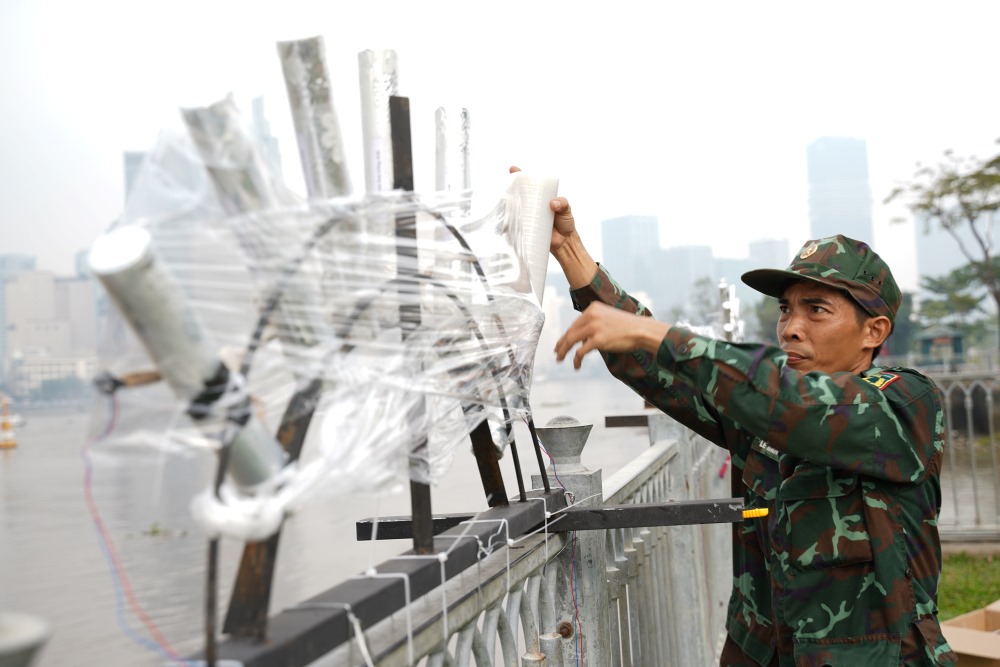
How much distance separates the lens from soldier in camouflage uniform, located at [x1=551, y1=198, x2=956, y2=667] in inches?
72.0

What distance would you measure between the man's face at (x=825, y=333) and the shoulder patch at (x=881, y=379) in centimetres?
14

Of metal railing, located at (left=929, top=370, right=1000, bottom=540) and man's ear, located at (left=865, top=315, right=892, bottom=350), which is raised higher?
man's ear, located at (left=865, top=315, right=892, bottom=350)

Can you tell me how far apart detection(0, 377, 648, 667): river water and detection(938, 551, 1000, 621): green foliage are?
2.72 m

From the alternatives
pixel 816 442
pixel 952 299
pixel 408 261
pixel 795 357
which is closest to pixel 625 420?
pixel 795 357

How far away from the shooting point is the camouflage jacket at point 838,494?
1.82m

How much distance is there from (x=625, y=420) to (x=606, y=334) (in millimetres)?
3262

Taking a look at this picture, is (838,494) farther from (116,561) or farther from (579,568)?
(116,561)

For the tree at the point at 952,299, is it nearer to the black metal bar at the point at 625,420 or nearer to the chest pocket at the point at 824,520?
the black metal bar at the point at 625,420

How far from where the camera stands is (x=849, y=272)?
2162mm

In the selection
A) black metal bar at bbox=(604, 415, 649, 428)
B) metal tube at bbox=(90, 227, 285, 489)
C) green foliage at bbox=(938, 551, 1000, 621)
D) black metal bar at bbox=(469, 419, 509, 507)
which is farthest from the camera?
green foliage at bbox=(938, 551, 1000, 621)

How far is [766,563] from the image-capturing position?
2.33m

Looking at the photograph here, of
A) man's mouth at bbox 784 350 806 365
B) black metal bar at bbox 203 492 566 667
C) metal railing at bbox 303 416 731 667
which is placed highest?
man's mouth at bbox 784 350 806 365

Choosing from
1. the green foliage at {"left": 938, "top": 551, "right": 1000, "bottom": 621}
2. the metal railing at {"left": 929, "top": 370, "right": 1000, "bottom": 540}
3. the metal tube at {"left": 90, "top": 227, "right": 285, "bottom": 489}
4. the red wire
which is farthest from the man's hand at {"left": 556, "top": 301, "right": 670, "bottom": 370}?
the green foliage at {"left": 938, "top": 551, "right": 1000, "bottom": 621}

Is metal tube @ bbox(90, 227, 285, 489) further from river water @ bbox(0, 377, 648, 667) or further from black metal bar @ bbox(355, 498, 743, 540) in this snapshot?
black metal bar @ bbox(355, 498, 743, 540)
